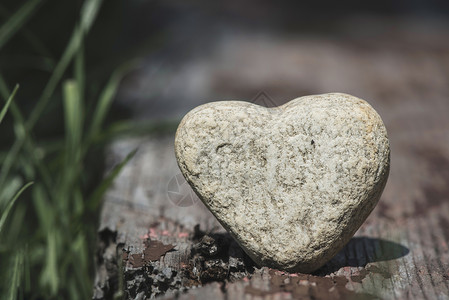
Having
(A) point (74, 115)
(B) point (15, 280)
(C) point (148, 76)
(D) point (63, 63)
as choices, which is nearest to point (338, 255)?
(B) point (15, 280)

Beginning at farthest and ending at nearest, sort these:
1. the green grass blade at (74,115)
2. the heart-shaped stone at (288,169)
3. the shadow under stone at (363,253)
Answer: the green grass blade at (74,115) → the shadow under stone at (363,253) → the heart-shaped stone at (288,169)

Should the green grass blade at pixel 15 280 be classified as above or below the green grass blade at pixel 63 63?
below

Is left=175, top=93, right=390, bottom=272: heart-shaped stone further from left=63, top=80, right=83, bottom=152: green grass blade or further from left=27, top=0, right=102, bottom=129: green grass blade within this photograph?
left=27, top=0, right=102, bottom=129: green grass blade

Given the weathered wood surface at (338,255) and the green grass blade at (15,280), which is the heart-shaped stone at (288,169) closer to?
the weathered wood surface at (338,255)

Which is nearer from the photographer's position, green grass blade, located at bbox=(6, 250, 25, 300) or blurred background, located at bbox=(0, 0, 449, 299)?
green grass blade, located at bbox=(6, 250, 25, 300)

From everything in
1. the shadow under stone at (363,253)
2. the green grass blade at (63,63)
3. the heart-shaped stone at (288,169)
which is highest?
the green grass blade at (63,63)

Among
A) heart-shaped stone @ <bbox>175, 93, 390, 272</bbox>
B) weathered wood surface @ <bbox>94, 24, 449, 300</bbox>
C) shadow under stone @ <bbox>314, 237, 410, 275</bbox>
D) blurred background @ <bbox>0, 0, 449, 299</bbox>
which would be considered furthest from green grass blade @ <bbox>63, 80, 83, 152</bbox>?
shadow under stone @ <bbox>314, 237, 410, 275</bbox>

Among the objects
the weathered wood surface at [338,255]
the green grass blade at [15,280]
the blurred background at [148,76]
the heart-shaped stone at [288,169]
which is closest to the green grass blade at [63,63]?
the blurred background at [148,76]

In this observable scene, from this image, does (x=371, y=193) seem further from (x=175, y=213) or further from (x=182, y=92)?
(x=182, y=92)
